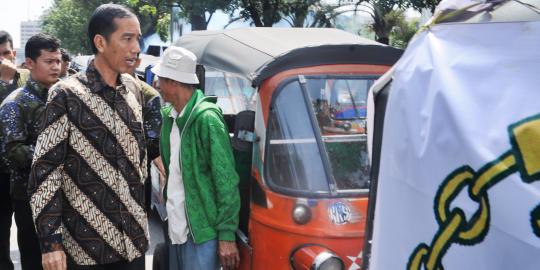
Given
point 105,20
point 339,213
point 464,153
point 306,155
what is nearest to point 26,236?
point 105,20

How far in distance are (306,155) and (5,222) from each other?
2.28 m

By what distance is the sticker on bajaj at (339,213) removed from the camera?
3.24 m

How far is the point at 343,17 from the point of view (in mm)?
19469

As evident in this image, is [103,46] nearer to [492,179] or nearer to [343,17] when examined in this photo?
[492,179]

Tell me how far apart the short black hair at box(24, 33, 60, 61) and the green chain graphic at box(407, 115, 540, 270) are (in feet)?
10.2

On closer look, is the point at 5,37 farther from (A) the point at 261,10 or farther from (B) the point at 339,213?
(A) the point at 261,10

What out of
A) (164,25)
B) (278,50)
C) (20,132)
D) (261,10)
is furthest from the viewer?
(164,25)

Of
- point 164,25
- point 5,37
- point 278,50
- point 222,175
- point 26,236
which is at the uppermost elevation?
point 278,50

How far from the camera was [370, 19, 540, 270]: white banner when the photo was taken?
1281 millimetres

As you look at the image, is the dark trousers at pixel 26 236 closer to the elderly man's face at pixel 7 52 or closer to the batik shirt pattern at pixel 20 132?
the batik shirt pattern at pixel 20 132

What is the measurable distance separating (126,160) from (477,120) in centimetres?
174

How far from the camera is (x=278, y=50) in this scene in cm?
394

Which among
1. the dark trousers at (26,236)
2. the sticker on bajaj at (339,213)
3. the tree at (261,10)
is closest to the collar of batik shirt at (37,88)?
the dark trousers at (26,236)

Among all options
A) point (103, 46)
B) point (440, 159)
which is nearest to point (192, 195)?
point (103, 46)
